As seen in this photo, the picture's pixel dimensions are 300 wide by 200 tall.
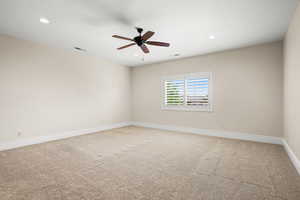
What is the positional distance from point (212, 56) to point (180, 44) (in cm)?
145

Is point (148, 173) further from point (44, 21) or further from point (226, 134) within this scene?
point (44, 21)

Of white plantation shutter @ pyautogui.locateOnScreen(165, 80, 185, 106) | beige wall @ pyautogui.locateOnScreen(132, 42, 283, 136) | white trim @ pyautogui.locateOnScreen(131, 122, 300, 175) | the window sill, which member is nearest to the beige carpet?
white trim @ pyautogui.locateOnScreen(131, 122, 300, 175)

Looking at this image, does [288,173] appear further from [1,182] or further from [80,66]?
[80,66]

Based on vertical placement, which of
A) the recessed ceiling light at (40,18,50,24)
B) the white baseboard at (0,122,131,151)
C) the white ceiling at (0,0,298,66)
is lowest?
the white baseboard at (0,122,131,151)

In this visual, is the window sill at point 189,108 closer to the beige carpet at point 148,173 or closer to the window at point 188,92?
the window at point 188,92

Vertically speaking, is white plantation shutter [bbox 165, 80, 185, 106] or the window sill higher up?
white plantation shutter [bbox 165, 80, 185, 106]

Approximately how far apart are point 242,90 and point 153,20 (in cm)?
336

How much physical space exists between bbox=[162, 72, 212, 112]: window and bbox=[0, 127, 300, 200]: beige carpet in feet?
5.79

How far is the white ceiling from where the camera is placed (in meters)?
2.32

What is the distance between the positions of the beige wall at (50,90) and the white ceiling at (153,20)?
50cm

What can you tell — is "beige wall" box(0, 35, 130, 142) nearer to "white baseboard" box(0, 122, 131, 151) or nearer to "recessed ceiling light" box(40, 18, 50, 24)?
"white baseboard" box(0, 122, 131, 151)

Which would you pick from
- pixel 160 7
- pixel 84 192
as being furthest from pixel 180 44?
pixel 84 192

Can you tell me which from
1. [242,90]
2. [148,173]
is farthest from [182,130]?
[148,173]

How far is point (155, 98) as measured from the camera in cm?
608
